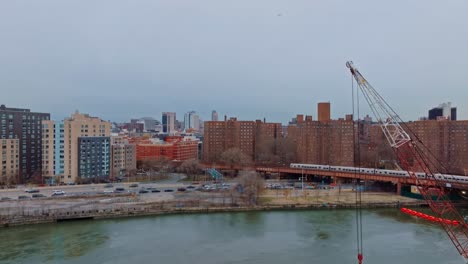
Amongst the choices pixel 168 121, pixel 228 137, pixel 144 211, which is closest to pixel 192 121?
pixel 168 121

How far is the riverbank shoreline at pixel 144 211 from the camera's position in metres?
9.09

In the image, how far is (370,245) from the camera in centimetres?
739

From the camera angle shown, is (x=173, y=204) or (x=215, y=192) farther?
(x=215, y=192)

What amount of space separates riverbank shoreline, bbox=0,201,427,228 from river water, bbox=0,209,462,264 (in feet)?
0.88

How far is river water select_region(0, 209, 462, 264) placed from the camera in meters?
6.64

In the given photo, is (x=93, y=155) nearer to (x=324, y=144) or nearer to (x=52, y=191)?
(x=52, y=191)

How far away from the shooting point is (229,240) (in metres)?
7.74

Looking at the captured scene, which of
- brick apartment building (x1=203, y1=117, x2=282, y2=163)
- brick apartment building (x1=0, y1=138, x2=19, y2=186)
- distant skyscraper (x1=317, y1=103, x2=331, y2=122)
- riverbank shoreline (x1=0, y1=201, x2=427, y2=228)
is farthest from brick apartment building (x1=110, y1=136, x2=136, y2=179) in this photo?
distant skyscraper (x1=317, y1=103, x2=331, y2=122)

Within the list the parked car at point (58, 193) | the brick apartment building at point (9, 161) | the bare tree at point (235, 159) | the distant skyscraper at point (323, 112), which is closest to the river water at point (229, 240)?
the parked car at point (58, 193)

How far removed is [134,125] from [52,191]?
4135 cm

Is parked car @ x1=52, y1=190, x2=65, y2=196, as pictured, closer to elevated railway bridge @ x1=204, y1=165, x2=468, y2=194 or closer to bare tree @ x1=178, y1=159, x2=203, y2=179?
bare tree @ x1=178, y1=159, x2=203, y2=179

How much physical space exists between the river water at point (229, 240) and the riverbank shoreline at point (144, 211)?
0.27 m

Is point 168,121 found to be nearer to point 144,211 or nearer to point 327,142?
point 327,142

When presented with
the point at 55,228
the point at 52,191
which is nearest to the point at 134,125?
the point at 52,191
